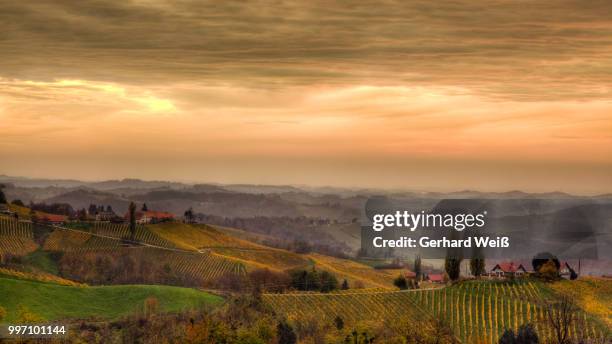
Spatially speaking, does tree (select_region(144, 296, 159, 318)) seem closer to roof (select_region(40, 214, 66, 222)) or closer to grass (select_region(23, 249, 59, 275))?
grass (select_region(23, 249, 59, 275))

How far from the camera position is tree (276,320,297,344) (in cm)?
6309

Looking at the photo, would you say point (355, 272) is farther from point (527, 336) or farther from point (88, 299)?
point (527, 336)

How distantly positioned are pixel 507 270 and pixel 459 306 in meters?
9.25

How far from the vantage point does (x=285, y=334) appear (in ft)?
211

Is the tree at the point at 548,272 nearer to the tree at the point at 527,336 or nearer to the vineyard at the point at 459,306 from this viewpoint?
the vineyard at the point at 459,306

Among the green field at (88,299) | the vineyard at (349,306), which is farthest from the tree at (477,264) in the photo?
the green field at (88,299)

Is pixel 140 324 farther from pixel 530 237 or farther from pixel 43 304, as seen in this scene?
pixel 530 237

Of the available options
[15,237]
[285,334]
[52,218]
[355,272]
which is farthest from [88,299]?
[52,218]

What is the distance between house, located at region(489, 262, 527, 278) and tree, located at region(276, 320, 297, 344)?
25828 mm

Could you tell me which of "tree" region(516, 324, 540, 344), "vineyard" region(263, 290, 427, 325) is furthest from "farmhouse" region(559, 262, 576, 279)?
"tree" region(516, 324, 540, 344)

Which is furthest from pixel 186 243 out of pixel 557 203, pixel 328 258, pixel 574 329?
pixel 574 329

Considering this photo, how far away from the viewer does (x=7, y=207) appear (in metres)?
142

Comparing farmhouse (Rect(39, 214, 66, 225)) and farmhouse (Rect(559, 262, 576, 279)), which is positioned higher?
farmhouse (Rect(39, 214, 66, 225))

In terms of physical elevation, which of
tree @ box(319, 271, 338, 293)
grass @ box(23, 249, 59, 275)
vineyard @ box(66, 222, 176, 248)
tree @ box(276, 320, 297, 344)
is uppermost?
vineyard @ box(66, 222, 176, 248)
